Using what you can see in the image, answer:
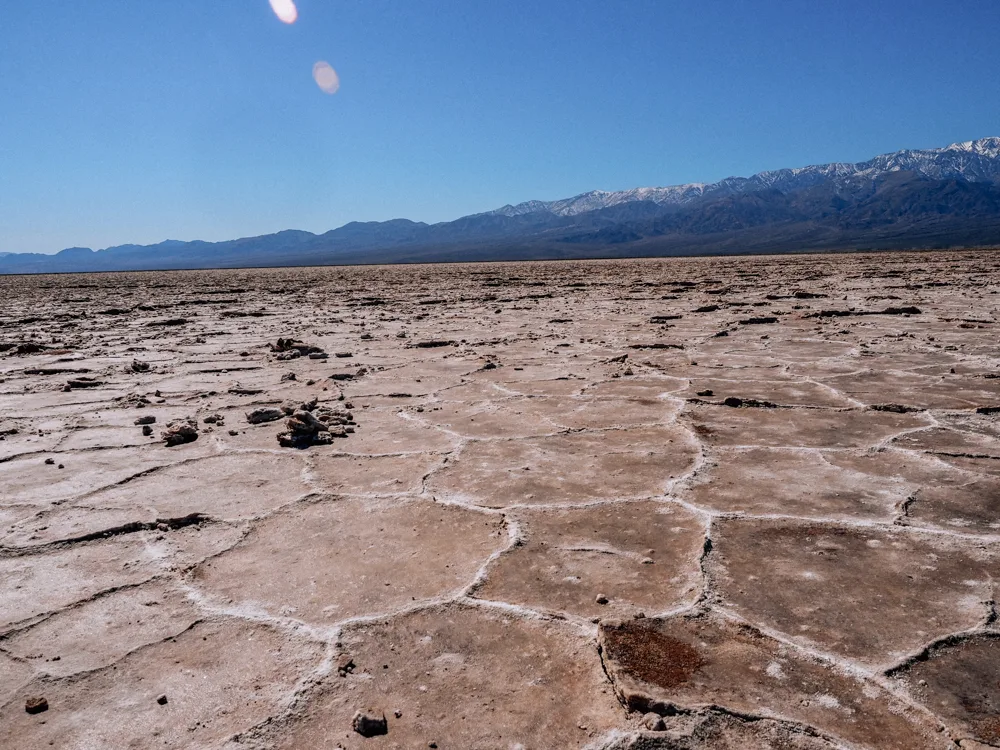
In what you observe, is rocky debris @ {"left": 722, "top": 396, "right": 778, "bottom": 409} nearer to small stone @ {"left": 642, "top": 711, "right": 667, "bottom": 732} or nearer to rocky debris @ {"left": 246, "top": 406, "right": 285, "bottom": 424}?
rocky debris @ {"left": 246, "top": 406, "right": 285, "bottom": 424}

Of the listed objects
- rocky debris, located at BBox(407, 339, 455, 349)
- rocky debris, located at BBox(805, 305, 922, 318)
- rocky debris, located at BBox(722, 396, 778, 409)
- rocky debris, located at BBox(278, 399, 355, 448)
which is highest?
rocky debris, located at BBox(278, 399, 355, 448)

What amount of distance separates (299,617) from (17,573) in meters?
0.76

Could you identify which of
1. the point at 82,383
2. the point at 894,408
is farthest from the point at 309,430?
the point at 894,408

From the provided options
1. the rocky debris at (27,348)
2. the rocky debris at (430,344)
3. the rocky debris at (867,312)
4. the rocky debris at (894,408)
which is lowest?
the rocky debris at (867,312)

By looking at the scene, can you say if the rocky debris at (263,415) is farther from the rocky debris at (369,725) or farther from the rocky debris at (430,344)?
the rocky debris at (430,344)

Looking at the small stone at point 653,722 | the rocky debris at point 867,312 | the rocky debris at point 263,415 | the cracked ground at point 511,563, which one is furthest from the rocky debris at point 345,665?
the rocky debris at point 867,312

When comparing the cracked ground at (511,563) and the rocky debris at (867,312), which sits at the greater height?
the cracked ground at (511,563)

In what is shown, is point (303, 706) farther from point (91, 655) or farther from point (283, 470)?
point (283, 470)

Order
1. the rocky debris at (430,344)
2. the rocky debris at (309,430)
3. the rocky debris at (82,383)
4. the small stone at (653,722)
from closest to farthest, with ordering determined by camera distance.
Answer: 1. the small stone at (653,722)
2. the rocky debris at (309,430)
3. the rocky debris at (82,383)
4. the rocky debris at (430,344)

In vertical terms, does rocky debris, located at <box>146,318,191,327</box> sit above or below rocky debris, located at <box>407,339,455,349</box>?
above

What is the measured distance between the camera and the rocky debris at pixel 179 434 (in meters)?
2.63

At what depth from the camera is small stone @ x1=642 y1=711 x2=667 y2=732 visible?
1034 millimetres

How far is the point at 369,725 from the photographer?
41.4 inches

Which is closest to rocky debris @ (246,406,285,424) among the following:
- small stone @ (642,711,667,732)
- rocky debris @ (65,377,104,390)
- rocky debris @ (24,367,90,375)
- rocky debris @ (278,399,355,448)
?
rocky debris @ (278,399,355,448)
